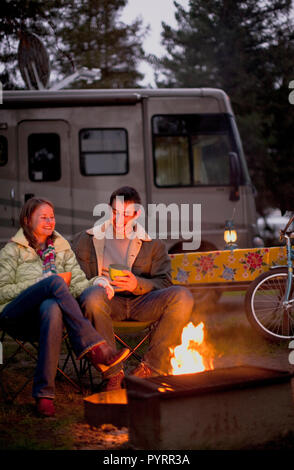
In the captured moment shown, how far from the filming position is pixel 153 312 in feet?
12.8

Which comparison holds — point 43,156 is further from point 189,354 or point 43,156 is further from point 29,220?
point 189,354

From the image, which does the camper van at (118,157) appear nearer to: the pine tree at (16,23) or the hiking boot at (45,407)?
the pine tree at (16,23)

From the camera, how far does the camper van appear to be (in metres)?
7.71

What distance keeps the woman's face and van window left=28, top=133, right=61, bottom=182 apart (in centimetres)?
399

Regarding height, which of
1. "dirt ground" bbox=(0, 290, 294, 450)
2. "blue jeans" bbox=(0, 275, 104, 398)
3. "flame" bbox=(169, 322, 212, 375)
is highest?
Answer: "blue jeans" bbox=(0, 275, 104, 398)

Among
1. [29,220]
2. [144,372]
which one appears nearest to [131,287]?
[144,372]

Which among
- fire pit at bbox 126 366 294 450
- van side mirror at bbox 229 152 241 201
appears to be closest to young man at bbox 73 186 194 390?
fire pit at bbox 126 366 294 450

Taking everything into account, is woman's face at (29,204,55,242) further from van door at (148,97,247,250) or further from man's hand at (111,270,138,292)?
van door at (148,97,247,250)

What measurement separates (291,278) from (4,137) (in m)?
4.16

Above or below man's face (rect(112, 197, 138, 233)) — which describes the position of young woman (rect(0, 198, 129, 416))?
below

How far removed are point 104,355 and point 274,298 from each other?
254 cm

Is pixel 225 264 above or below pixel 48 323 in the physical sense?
above
